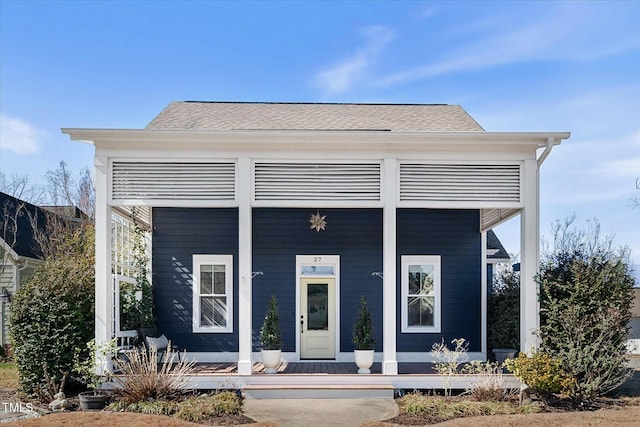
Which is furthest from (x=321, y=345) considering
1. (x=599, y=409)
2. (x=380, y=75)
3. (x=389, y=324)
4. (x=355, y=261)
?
(x=380, y=75)

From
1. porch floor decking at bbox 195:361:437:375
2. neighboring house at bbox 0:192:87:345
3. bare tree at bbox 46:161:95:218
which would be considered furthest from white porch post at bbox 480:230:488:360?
bare tree at bbox 46:161:95:218

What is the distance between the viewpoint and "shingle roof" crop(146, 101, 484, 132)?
1262 cm

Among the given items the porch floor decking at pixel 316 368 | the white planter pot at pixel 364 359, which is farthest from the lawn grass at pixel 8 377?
the white planter pot at pixel 364 359

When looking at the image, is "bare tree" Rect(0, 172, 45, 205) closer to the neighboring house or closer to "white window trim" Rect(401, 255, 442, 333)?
the neighboring house

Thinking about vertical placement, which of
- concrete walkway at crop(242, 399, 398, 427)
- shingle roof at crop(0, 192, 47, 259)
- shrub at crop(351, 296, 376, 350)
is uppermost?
shingle roof at crop(0, 192, 47, 259)

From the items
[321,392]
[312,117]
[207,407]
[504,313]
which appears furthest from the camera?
[312,117]

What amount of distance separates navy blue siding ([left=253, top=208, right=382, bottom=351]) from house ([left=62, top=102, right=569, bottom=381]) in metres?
0.03

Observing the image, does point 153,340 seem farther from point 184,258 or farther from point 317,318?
point 317,318

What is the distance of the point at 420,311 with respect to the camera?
1202 centimetres

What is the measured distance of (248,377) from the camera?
9320 millimetres

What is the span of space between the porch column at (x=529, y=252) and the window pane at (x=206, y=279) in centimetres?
613

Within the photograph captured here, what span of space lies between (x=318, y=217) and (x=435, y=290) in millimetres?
2876

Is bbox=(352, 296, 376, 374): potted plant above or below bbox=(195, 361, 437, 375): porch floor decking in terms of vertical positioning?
above

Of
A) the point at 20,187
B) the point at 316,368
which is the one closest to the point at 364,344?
the point at 316,368
